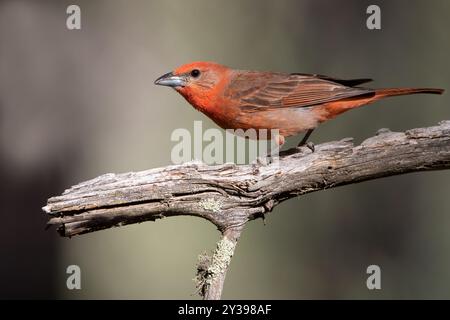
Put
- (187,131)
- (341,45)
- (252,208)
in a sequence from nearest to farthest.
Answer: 1. (252,208)
2. (187,131)
3. (341,45)

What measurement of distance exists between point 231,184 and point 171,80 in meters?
1.48

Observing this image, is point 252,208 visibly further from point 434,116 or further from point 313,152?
point 434,116

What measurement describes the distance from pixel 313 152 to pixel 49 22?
3955 millimetres

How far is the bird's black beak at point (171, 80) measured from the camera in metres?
5.53

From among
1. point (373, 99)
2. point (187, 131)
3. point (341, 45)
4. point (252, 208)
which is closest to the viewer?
point (252, 208)

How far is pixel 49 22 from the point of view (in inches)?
285

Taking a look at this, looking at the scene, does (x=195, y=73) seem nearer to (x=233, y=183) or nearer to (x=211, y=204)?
(x=233, y=183)

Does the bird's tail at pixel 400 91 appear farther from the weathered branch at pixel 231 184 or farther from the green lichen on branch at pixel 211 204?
the green lichen on branch at pixel 211 204

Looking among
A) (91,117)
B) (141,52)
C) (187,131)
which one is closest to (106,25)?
(141,52)

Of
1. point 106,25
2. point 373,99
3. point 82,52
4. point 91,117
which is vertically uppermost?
point 106,25

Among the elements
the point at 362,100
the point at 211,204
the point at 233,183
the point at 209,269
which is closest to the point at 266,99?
the point at 362,100

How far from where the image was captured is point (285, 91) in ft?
18.9

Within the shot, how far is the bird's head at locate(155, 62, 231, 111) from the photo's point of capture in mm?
5609

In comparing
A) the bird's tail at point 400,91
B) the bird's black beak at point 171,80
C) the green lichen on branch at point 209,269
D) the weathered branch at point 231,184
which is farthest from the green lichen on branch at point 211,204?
the bird's tail at point 400,91
